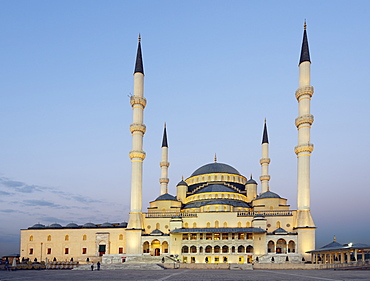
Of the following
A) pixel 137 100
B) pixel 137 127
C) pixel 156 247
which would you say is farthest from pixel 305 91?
pixel 156 247

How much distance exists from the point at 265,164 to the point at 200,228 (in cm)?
2669

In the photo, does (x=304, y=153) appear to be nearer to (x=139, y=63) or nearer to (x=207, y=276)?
(x=139, y=63)

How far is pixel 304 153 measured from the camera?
5041 cm

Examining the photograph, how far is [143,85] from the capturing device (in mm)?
58562

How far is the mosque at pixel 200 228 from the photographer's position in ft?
159

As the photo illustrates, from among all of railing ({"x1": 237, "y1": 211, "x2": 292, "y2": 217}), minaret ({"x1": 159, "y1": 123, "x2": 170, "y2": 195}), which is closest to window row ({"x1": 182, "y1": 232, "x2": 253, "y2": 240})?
railing ({"x1": 237, "y1": 211, "x2": 292, "y2": 217})

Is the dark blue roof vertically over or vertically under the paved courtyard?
over

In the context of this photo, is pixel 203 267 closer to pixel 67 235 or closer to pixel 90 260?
pixel 90 260

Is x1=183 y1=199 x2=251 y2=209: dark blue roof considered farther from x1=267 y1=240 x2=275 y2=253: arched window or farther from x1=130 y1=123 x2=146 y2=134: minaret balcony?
x1=130 y1=123 x2=146 y2=134: minaret balcony

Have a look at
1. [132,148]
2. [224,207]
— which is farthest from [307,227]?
[132,148]

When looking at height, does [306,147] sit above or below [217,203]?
above

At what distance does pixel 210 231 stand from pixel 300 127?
69.2 ft

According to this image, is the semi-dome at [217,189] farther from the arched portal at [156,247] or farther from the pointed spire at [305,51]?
the pointed spire at [305,51]

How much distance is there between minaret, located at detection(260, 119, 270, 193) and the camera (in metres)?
69.9
